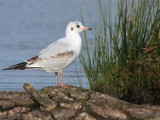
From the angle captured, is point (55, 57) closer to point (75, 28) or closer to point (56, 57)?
point (56, 57)

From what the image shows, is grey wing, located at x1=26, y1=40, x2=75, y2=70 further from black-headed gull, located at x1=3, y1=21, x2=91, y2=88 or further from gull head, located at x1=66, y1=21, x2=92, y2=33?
gull head, located at x1=66, y1=21, x2=92, y2=33

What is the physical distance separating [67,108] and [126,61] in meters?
1.65

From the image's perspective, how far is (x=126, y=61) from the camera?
9883 millimetres

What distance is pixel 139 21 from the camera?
9.99 metres

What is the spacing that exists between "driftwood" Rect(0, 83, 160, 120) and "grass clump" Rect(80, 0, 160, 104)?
0.91 m

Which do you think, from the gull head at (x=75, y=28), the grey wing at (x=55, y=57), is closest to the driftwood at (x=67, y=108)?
the grey wing at (x=55, y=57)

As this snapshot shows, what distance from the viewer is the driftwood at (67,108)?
28.2 feet

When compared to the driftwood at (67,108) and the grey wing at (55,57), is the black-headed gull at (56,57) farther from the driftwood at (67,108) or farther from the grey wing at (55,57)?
the driftwood at (67,108)

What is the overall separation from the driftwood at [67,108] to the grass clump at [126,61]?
0.91 metres

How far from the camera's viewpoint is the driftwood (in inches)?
338

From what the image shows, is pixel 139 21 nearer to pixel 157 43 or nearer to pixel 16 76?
pixel 157 43

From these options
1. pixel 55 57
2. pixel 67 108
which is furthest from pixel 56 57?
pixel 67 108

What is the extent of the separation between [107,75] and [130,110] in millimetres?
1171

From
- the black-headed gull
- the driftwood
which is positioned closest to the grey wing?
the black-headed gull
